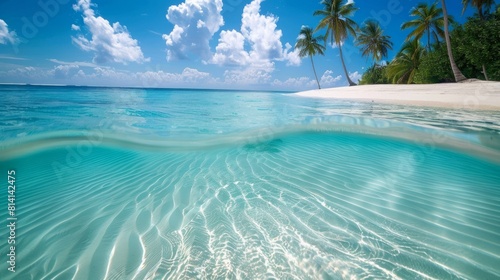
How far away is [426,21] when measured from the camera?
25.0 metres

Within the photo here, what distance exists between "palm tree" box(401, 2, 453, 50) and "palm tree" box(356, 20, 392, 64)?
767 cm

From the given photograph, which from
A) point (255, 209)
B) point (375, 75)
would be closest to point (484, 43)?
point (375, 75)

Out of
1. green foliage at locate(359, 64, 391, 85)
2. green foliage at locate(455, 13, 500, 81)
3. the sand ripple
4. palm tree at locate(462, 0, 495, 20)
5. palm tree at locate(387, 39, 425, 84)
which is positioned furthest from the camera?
green foliage at locate(359, 64, 391, 85)

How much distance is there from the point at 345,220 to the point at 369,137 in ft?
15.7

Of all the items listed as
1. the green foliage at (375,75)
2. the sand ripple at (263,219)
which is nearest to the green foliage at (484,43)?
the green foliage at (375,75)

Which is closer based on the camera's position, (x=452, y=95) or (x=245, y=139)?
(x=245, y=139)

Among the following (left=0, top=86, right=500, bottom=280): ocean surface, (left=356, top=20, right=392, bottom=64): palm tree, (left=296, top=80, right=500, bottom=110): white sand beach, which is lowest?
(left=0, top=86, right=500, bottom=280): ocean surface

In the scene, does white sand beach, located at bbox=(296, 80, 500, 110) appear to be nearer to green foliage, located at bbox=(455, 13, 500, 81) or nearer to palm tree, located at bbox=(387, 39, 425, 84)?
green foliage, located at bbox=(455, 13, 500, 81)

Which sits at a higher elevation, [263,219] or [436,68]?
[436,68]

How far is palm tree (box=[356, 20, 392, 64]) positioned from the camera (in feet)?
111

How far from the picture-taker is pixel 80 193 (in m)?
3.49

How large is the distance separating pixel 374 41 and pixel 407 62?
7761 millimetres

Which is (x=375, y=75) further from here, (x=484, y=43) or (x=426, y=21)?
(x=484, y=43)

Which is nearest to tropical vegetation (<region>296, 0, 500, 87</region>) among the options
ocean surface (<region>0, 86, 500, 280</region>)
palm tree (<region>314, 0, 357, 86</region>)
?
palm tree (<region>314, 0, 357, 86</region>)
